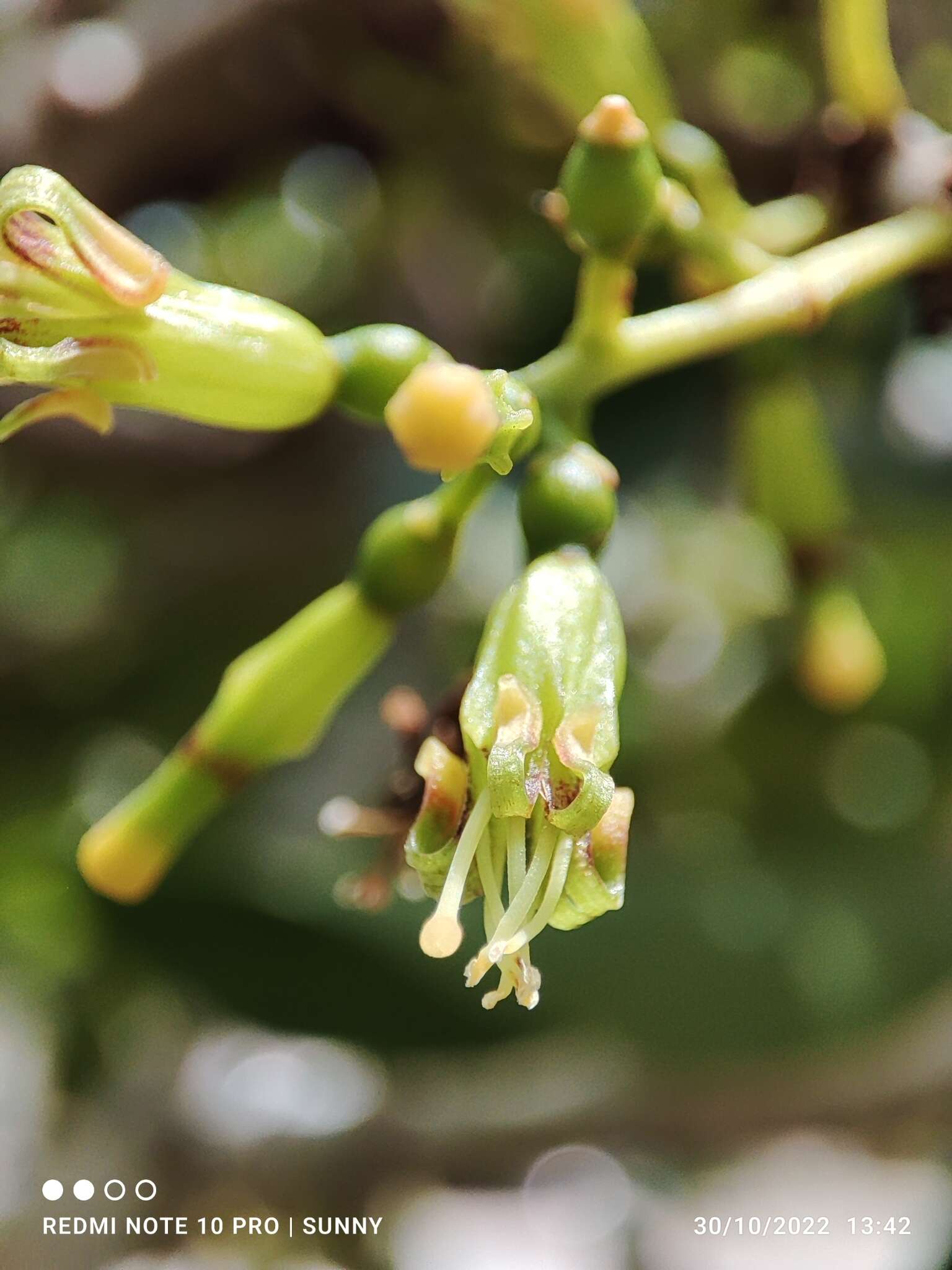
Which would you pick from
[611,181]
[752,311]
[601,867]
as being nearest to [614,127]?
[611,181]

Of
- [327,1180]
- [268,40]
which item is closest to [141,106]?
[268,40]

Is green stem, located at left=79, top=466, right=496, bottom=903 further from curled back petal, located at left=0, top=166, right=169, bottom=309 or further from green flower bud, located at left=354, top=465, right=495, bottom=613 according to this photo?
curled back petal, located at left=0, top=166, right=169, bottom=309

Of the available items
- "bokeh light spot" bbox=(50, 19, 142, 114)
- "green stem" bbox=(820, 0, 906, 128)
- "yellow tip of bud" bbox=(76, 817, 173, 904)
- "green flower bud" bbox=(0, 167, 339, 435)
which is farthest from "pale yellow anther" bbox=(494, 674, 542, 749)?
"bokeh light spot" bbox=(50, 19, 142, 114)

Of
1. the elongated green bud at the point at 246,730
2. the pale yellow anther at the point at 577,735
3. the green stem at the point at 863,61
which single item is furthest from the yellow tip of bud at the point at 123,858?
the green stem at the point at 863,61

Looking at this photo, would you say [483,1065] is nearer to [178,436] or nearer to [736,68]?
Answer: [178,436]

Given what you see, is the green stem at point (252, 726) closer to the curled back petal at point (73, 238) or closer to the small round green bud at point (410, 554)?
the small round green bud at point (410, 554)
